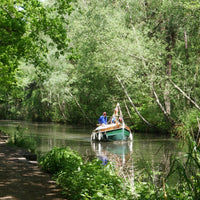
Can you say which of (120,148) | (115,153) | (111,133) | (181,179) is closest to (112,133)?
(111,133)

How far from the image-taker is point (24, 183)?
254 inches

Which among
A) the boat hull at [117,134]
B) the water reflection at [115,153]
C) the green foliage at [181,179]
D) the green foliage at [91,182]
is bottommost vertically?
the water reflection at [115,153]

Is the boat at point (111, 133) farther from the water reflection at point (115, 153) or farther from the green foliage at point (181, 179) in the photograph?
the green foliage at point (181, 179)

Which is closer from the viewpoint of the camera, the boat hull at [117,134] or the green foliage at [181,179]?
the green foliage at [181,179]

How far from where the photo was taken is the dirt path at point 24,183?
5581 mm

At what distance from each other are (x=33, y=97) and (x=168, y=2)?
37.0m

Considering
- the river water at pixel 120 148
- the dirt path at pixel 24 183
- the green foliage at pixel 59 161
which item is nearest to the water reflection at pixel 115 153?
the river water at pixel 120 148

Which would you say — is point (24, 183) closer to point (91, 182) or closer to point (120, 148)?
point (91, 182)

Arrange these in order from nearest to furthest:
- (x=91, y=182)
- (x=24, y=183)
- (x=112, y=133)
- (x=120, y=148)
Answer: (x=91, y=182) → (x=24, y=183) → (x=120, y=148) → (x=112, y=133)

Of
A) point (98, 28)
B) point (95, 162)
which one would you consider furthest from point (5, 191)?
point (98, 28)

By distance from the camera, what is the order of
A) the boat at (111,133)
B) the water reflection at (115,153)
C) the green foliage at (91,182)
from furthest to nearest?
1. the boat at (111,133)
2. the water reflection at (115,153)
3. the green foliage at (91,182)

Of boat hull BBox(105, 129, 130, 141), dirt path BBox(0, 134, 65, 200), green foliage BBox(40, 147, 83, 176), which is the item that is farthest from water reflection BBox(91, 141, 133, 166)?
dirt path BBox(0, 134, 65, 200)

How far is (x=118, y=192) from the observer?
488 cm

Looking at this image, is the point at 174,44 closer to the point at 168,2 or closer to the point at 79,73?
the point at 168,2
